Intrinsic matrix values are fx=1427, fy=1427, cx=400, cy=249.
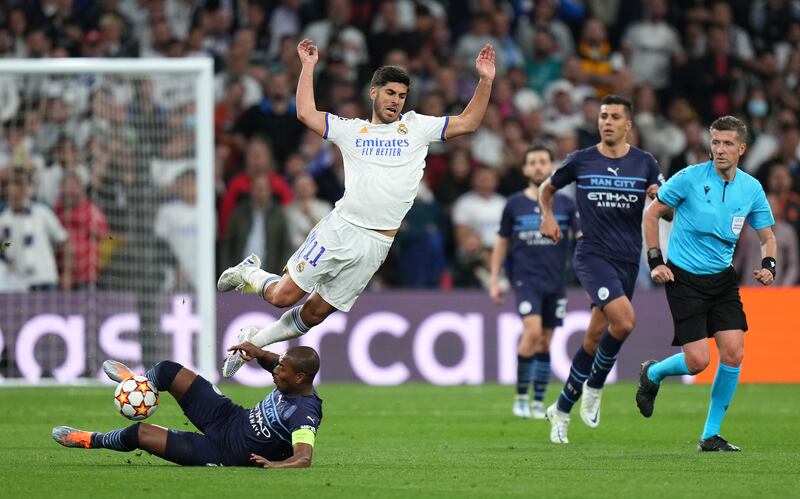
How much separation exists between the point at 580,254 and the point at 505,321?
21.9 feet

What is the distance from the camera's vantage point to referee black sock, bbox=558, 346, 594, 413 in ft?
38.6

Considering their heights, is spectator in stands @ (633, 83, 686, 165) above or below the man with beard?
above

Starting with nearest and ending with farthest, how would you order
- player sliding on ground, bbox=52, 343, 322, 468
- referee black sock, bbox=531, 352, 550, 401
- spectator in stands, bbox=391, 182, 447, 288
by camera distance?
player sliding on ground, bbox=52, 343, 322, 468
referee black sock, bbox=531, 352, 550, 401
spectator in stands, bbox=391, 182, 447, 288

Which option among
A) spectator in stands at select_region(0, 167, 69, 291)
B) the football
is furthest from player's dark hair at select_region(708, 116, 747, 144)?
spectator in stands at select_region(0, 167, 69, 291)

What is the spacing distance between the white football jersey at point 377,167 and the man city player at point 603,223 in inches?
64.3

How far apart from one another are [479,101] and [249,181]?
Result: 8.98 metres

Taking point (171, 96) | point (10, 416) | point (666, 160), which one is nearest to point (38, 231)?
point (171, 96)

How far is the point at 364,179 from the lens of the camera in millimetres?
10688

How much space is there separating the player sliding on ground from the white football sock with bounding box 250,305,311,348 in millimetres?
1170

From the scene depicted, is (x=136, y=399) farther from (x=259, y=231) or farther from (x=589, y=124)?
(x=589, y=124)

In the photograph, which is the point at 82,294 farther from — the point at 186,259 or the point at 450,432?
the point at 450,432

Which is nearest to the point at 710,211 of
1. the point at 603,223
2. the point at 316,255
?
the point at 603,223

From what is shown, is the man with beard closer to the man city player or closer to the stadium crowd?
the man city player

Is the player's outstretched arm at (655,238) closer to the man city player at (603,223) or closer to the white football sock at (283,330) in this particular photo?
the man city player at (603,223)
